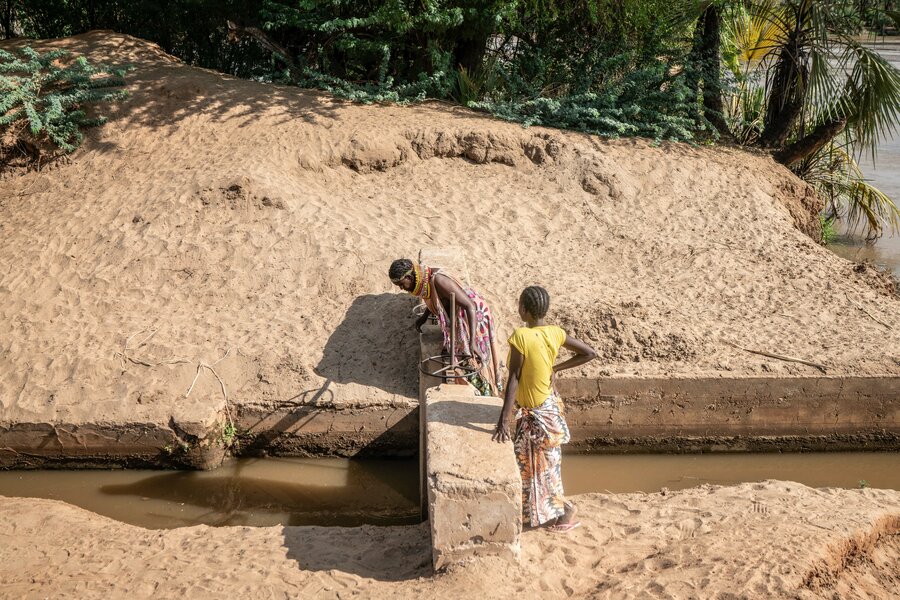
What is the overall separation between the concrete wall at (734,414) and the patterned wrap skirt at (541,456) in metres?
2.08

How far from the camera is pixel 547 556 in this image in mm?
4355

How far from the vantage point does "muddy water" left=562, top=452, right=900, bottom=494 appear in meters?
6.35

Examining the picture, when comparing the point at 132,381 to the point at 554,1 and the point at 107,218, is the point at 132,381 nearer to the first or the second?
the point at 107,218

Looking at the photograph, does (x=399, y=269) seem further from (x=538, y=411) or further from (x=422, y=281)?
(x=538, y=411)

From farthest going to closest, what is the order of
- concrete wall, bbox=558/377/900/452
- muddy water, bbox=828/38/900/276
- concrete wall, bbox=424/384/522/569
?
muddy water, bbox=828/38/900/276
concrete wall, bbox=558/377/900/452
concrete wall, bbox=424/384/522/569

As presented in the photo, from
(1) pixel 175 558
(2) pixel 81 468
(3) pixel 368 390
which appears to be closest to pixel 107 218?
(2) pixel 81 468

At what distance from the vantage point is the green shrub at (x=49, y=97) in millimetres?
9125

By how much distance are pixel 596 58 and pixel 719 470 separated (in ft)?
21.8

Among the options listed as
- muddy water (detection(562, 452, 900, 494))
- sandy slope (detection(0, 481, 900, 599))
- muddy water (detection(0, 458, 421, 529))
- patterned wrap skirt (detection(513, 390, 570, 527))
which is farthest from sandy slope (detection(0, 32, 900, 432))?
patterned wrap skirt (detection(513, 390, 570, 527))

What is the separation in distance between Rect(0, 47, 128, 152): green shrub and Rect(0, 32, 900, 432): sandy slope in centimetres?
25

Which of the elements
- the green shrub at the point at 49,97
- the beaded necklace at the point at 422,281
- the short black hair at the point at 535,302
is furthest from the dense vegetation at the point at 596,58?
the short black hair at the point at 535,302

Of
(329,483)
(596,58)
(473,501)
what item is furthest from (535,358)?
(596,58)

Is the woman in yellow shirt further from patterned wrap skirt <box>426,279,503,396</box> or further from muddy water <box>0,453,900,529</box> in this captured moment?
muddy water <box>0,453,900,529</box>

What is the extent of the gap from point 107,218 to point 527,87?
5448mm
